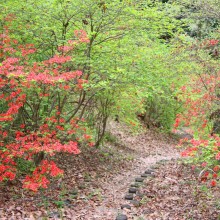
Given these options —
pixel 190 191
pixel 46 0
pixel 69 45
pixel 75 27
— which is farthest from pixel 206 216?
pixel 46 0

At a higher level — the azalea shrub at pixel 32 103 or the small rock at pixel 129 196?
the azalea shrub at pixel 32 103

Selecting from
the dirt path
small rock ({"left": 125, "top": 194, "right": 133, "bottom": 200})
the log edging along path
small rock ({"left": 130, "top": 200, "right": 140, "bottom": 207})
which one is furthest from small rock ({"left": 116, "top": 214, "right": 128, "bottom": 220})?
small rock ({"left": 125, "top": 194, "right": 133, "bottom": 200})

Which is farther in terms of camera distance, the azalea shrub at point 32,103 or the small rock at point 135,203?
the small rock at point 135,203

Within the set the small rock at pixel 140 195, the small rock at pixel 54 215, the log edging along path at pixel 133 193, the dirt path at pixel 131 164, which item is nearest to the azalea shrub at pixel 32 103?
the small rock at pixel 54 215

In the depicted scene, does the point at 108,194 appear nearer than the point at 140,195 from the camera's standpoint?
No

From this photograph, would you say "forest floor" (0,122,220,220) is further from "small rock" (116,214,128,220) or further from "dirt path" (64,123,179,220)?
"small rock" (116,214,128,220)

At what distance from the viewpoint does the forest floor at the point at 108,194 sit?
6.38 meters

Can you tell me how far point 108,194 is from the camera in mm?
7949

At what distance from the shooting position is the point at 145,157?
47.1ft

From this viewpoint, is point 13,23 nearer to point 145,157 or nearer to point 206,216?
point 206,216

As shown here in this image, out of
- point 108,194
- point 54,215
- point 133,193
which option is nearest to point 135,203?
point 133,193

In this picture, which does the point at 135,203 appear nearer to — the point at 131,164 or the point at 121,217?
the point at 121,217

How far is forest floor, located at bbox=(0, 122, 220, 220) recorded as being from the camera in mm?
6383

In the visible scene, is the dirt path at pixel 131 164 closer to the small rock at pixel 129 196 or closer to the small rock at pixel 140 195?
the small rock at pixel 129 196
